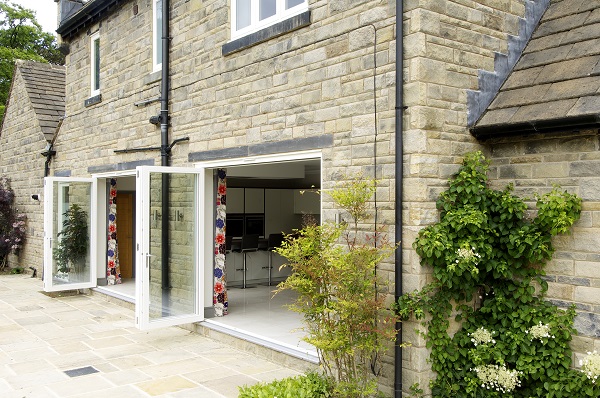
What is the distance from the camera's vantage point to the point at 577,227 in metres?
5.24

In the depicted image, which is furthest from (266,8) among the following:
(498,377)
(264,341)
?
(498,377)

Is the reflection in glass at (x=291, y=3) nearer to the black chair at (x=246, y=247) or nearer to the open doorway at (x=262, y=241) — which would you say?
the open doorway at (x=262, y=241)

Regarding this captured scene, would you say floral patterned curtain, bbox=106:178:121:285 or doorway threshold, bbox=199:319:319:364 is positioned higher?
floral patterned curtain, bbox=106:178:121:285

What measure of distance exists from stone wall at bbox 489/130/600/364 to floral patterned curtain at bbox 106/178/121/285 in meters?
9.34

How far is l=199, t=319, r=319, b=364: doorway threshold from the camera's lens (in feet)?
21.9

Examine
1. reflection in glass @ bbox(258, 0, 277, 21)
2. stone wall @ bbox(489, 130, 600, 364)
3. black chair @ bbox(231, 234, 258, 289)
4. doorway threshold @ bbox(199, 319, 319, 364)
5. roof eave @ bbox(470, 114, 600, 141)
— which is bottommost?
doorway threshold @ bbox(199, 319, 319, 364)

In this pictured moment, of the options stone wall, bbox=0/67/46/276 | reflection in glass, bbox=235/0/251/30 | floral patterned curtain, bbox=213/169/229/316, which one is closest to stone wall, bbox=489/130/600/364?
reflection in glass, bbox=235/0/251/30

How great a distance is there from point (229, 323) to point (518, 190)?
463 cm

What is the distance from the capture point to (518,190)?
18.6ft

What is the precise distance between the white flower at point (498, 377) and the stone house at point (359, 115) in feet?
1.67

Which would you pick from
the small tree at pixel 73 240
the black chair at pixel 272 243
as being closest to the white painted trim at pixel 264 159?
the black chair at pixel 272 243

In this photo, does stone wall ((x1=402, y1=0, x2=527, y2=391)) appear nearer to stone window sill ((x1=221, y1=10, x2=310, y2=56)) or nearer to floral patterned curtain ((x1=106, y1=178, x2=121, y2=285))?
stone window sill ((x1=221, y1=10, x2=310, y2=56))

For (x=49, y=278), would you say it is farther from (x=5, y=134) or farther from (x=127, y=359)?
(x=5, y=134)

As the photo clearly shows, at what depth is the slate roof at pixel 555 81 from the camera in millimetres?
5172
